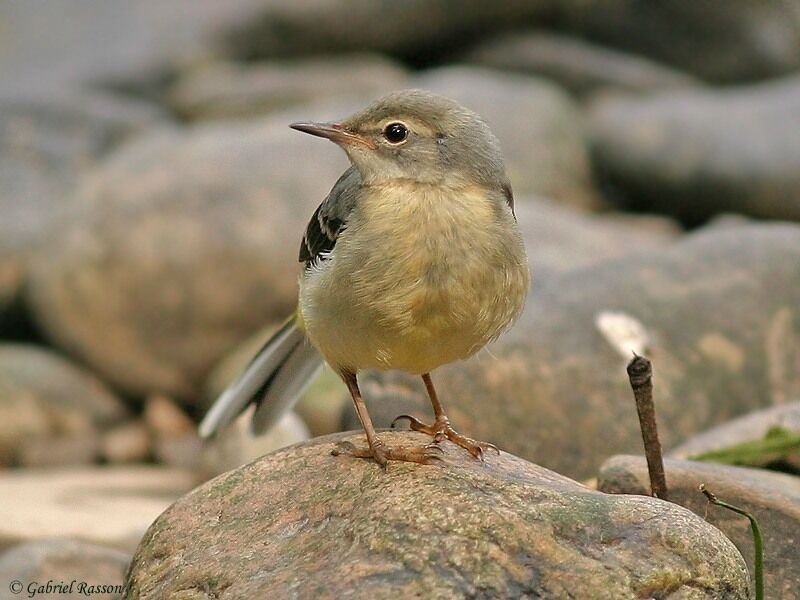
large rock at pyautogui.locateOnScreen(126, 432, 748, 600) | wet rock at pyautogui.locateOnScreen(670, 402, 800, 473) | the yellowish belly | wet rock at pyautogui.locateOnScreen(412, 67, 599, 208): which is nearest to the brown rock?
wet rock at pyautogui.locateOnScreen(412, 67, 599, 208)

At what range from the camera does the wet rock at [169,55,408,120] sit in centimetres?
1464

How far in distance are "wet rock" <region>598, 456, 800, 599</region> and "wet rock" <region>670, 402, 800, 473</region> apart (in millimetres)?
493

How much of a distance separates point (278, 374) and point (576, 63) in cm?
1040

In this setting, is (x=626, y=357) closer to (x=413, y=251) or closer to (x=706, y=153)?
(x=413, y=251)

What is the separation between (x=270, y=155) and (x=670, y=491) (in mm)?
7218

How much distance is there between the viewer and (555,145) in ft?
44.5

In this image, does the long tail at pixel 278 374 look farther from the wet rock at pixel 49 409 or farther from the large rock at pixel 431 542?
the wet rock at pixel 49 409

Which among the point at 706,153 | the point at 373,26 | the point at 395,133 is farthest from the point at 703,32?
the point at 395,133

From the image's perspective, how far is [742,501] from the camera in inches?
197

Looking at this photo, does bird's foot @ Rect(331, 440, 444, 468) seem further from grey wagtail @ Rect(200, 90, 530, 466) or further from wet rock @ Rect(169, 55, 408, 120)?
wet rock @ Rect(169, 55, 408, 120)

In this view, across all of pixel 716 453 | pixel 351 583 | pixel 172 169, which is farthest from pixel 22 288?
pixel 351 583

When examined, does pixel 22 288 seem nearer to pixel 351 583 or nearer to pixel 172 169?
pixel 172 169
